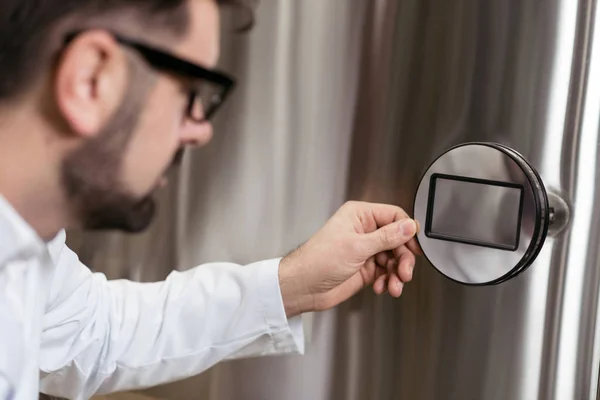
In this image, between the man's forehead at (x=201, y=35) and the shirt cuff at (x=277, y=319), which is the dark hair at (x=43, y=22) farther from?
the shirt cuff at (x=277, y=319)

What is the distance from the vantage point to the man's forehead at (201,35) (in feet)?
1.35

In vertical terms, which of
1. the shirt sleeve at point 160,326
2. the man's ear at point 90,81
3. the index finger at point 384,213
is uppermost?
the man's ear at point 90,81

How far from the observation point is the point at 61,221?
0.46 metres

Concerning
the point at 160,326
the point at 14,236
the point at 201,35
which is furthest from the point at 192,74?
the point at 160,326

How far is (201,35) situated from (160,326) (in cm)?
30

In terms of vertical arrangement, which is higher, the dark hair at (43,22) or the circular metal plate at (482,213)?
the dark hair at (43,22)

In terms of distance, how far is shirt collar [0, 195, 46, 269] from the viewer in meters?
0.43

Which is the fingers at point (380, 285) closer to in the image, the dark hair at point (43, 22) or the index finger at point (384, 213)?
the index finger at point (384, 213)

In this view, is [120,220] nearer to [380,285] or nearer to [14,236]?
[14,236]

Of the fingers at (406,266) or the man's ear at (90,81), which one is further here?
the fingers at (406,266)

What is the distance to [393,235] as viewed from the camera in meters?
0.50

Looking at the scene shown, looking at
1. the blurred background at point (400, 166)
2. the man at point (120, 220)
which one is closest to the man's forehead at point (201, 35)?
the man at point (120, 220)

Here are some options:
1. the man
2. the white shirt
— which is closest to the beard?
the man

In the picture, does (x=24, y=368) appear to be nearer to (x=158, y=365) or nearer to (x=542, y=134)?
(x=158, y=365)
